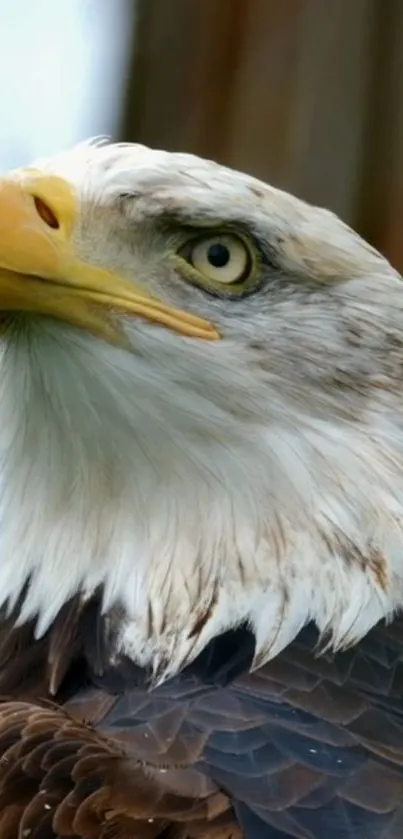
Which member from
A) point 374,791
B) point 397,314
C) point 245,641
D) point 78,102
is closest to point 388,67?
point 78,102

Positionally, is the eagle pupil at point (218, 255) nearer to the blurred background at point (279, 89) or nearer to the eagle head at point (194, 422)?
the eagle head at point (194, 422)

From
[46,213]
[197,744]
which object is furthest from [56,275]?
[197,744]

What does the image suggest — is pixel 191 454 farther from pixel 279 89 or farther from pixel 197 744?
pixel 279 89

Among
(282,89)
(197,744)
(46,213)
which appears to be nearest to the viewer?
(197,744)

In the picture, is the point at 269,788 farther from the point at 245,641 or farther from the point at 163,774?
the point at 245,641

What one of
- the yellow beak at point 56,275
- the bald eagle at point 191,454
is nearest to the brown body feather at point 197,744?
the bald eagle at point 191,454
